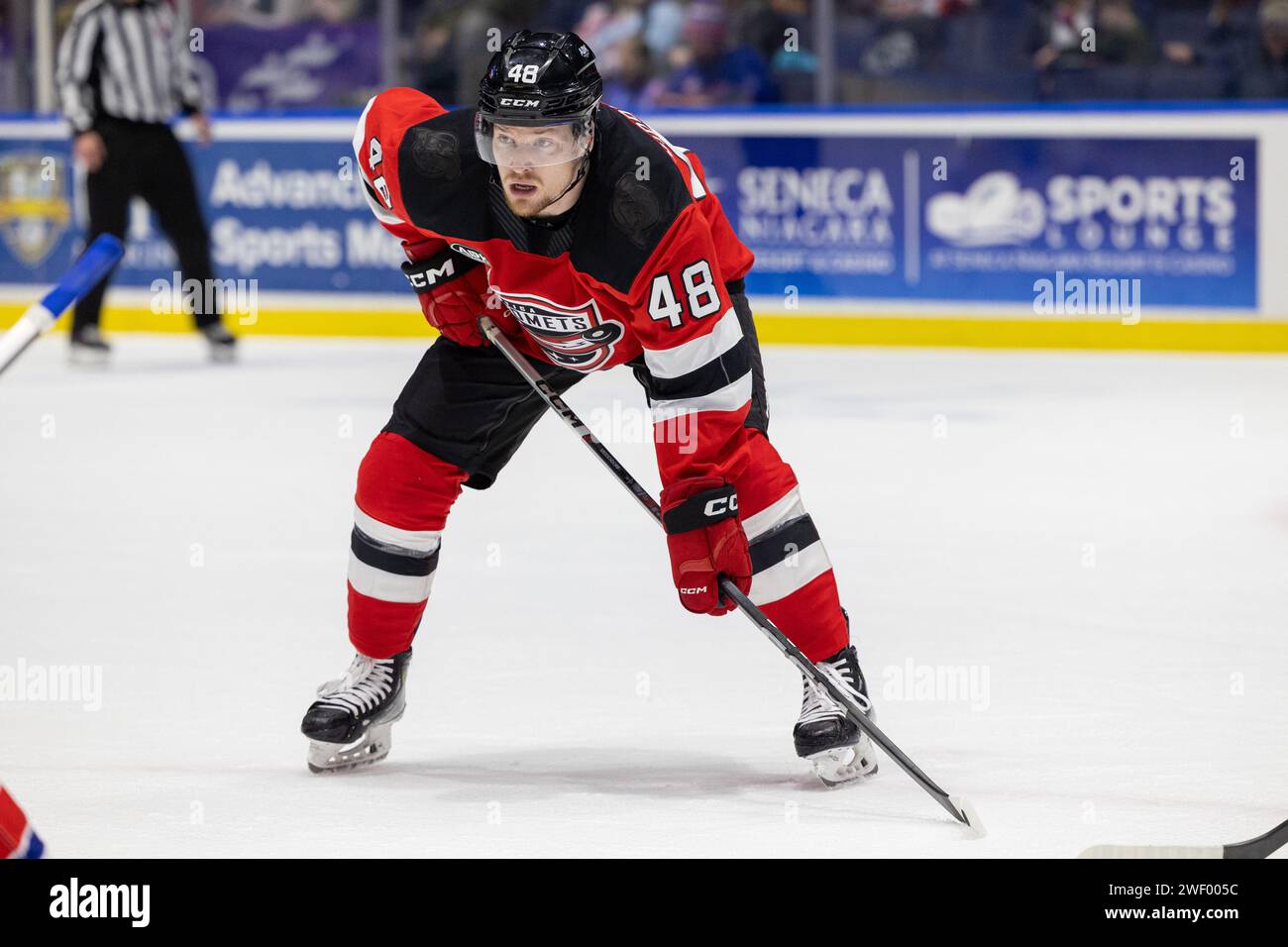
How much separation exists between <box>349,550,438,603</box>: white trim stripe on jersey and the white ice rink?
271 mm

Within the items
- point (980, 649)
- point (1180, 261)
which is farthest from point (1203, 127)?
point (980, 649)

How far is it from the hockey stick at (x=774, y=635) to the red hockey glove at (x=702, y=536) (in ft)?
0.22

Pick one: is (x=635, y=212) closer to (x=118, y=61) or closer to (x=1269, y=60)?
(x=1269, y=60)

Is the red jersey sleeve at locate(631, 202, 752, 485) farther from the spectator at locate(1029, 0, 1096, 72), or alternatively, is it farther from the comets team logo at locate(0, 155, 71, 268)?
the comets team logo at locate(0, 155, 71, 268)

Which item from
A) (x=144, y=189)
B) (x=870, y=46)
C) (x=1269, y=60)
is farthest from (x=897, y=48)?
(x=144, y=189)

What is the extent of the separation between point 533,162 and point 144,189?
6.08m

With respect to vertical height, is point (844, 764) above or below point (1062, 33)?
below

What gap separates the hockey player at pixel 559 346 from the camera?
3.05m

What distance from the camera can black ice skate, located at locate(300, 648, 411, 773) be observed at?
337 cm

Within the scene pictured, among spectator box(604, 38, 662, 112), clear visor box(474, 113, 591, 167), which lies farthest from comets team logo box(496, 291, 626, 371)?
spectator box(604, 38, 662, 112)

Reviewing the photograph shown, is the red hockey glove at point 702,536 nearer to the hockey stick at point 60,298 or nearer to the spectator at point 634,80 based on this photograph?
the hockey stick at point 60,298

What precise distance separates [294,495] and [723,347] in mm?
3022

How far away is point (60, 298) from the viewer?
2.52 metres
